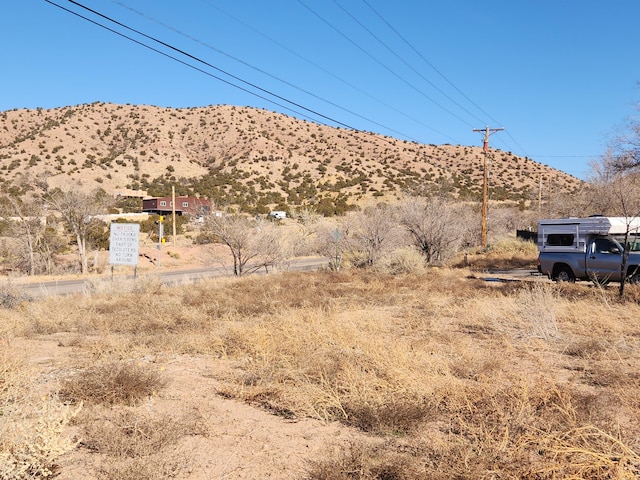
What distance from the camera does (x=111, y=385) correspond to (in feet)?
20.7

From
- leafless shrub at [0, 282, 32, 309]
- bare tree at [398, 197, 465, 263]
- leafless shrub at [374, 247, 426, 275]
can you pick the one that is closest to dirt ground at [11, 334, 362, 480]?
leafless shrub at [0, 282, 32, 309]

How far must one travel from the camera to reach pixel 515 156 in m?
98.3

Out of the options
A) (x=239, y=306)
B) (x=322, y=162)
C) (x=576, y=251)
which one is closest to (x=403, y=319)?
(x=239, y=306)

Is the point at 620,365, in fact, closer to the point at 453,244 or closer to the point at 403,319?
the point at 403,319

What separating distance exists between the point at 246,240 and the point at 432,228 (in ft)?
34.7

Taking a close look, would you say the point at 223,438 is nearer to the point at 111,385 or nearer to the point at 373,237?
the point at 111,385

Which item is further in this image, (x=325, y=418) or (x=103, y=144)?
(x=103, y=144)

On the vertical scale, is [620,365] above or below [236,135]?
below

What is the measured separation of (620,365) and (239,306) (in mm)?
8713

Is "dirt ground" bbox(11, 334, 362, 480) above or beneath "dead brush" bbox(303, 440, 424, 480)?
beneath

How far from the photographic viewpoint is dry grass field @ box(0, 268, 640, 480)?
433 centimetres

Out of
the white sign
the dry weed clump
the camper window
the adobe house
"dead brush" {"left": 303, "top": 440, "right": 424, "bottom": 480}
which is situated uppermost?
the adobe house

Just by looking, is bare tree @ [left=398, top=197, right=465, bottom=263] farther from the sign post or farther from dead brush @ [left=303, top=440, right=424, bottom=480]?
dead brush @ [left=303, top=440, right=424, bottom=480]

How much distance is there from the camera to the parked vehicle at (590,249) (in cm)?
1622
